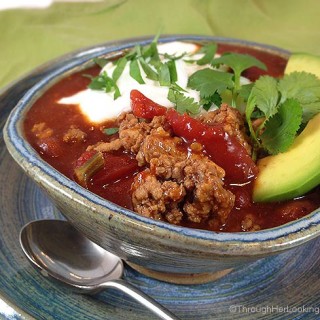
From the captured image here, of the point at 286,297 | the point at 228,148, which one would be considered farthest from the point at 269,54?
the point at 286,297

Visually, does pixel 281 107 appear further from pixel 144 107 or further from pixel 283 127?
Answer: pixel 144 107

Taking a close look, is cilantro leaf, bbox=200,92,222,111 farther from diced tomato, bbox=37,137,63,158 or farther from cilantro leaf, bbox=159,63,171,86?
diced tomato, bbox=37,137,63,158

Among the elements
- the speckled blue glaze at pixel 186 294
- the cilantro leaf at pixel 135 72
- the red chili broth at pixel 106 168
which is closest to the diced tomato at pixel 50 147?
the red chili broth at pixel 106 168

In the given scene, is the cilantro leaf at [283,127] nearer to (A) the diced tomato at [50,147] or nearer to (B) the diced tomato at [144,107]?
(B) the diced tomato at [144,107]

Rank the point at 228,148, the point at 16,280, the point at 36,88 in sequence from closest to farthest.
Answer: the point at 228,148 → the point at 16,280 → the point at 36,88

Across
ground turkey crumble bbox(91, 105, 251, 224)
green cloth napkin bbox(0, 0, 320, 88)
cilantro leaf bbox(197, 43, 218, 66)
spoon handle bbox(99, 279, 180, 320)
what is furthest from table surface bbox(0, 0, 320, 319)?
spoon handle bbox(99, 279, 180, 320)

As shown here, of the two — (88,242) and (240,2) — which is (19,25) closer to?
(240,2)

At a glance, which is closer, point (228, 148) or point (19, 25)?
point (228, 148)
